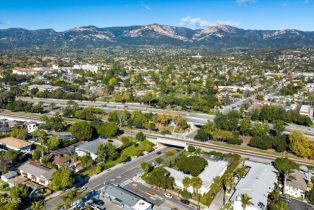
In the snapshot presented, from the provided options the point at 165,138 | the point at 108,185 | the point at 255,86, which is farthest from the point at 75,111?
the point at 255,86

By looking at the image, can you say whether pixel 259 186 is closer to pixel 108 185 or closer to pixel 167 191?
pixel 167 191

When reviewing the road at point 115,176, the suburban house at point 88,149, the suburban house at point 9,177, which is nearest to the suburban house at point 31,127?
the suburban house at point 88,149

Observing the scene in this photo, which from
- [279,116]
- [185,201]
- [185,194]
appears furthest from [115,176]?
[279,116]

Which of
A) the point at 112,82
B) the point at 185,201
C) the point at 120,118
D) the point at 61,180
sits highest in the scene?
the point at 112,82

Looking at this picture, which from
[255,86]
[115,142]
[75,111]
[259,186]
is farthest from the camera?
[255,86]

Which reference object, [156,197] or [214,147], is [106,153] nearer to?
[156,197]

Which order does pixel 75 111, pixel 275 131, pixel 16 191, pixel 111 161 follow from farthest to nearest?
pixel 75 111
pixel 275 131
pixel 111 161
pixel 16 191
